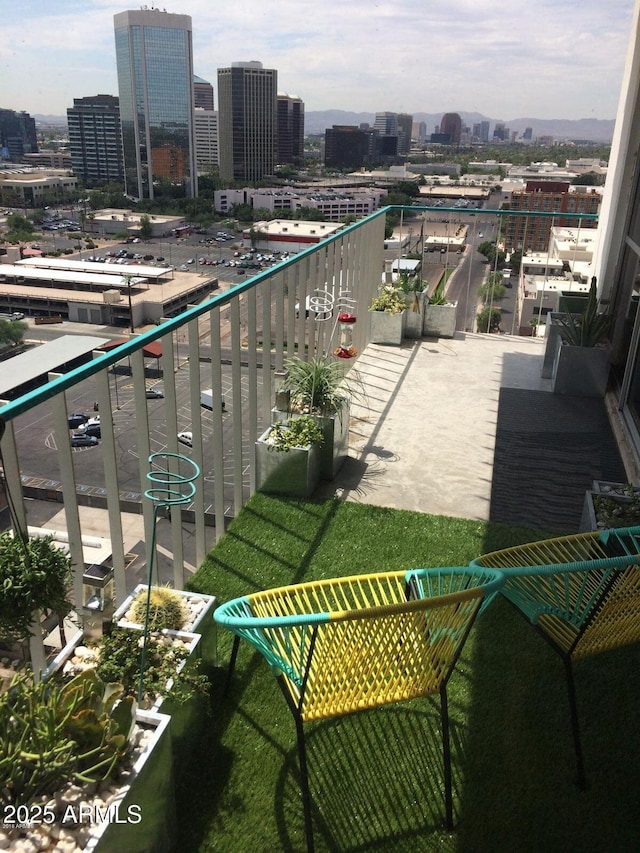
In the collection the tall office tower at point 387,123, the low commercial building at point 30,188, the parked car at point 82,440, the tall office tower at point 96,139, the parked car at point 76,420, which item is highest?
the tall office tower at point 387,123

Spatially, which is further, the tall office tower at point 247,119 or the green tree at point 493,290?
the tall office tower at point 247,119

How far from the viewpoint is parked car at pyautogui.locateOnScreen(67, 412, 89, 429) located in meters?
1.91

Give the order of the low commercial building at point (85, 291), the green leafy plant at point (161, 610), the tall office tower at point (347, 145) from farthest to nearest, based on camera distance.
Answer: the tall office tower at point (347, 145)
the low commercial building at point (85, 291)
the green leafy plant at point (161, 610)

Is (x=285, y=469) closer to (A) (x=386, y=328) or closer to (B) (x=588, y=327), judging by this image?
(B) (x=588, y=327)

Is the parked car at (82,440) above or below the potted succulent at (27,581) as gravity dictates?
above

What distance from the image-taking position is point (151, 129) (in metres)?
54.7

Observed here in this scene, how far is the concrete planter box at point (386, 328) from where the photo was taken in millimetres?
6181

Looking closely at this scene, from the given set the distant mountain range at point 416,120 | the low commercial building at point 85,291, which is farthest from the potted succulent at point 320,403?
the distant mountain range at point 416,120

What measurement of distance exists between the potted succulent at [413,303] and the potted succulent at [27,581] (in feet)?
17.2

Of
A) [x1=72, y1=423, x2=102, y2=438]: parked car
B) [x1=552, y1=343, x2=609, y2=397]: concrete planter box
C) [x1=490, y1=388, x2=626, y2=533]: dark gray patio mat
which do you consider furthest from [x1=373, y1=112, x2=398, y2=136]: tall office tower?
[x1=72, y1=423, x2=102, y2=438]: parked car

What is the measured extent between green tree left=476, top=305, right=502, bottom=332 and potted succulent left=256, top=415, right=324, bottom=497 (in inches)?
163

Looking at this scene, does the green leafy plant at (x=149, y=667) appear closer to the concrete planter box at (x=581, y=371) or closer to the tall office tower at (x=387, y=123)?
Answer: the concrete planter box at (x=581, y=371)

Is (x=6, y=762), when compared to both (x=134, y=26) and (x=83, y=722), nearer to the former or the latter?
(x=83, y=722)

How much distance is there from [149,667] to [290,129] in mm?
71170
